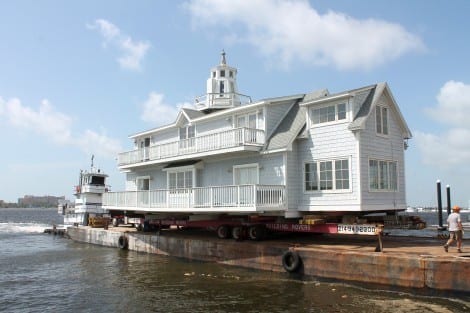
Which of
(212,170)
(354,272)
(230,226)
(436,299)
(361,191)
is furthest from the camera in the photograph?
(212,170)

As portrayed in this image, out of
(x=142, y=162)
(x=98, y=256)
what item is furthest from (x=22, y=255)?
(x=142, y=162)

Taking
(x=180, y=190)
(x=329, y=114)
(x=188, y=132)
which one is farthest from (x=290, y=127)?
(x=188, y=132)

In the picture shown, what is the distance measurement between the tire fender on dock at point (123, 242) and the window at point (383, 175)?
17.9 meters

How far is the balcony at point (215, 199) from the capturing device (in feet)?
70.5

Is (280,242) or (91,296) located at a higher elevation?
(280,242)

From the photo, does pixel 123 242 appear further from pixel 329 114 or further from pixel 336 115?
pixel 336 115

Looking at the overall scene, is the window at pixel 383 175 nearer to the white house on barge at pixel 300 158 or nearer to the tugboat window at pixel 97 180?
the white house on barge at pixel 300 158

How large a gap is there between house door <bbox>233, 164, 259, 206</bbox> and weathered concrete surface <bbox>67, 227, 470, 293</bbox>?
2249mm

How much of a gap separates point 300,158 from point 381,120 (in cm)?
444

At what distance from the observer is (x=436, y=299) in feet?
49.0

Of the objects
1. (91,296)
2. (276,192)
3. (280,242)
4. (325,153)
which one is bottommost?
(91,296)

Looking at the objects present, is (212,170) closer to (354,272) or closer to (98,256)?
(98,256)

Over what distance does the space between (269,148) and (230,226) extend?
16.5 ft

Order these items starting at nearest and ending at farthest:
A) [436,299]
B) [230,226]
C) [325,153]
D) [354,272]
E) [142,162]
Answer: [436,299] < [354,272] < [325,153] < [230,226] < [142,162]
